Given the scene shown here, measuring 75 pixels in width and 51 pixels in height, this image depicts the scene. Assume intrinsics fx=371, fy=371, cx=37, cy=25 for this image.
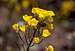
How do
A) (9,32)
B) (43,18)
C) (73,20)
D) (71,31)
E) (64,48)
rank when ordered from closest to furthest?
(43,18) < (9,32) < (64,48) < (71,31) < (73,20)

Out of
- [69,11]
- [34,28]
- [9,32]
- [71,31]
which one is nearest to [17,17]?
[9,32]

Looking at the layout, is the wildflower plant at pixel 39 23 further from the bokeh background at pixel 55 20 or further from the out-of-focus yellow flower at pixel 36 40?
the bokeh background at pixel 55 20

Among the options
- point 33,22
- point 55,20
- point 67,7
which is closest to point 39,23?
point 33,22

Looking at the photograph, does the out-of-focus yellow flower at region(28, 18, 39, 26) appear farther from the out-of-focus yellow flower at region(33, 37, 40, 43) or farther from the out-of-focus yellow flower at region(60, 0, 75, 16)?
the out-of-focus yellow flower at region(60, 0, 75, 16)

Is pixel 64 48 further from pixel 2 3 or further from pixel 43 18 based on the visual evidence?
pixel 43 18

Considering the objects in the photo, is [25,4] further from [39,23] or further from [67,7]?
[39,23]

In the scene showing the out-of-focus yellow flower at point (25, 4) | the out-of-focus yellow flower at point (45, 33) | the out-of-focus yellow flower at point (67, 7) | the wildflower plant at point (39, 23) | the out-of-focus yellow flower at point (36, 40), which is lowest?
the out-of-focus yellow flower at point (67, 7)

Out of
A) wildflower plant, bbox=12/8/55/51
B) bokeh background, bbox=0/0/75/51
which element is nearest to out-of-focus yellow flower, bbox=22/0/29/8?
bokeh background, bbox=0/0/75/51

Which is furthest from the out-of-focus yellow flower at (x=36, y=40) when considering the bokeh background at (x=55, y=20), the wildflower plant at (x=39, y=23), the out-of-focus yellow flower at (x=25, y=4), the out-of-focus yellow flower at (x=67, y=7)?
the out-of-focus yellow flower at (x=67, y=7)

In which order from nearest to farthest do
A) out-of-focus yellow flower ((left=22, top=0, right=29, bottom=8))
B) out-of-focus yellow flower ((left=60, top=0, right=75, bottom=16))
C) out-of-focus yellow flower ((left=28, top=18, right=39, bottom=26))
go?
out-of-focus yellow flower ((left=28, top=18, right=39, bottom=26)), out-of-focus yellow flower ((left=22, top=0, right=29, bottom=8)), out-of-focus yellow flower ((left=60, top=0, right=75, bottom=16))
